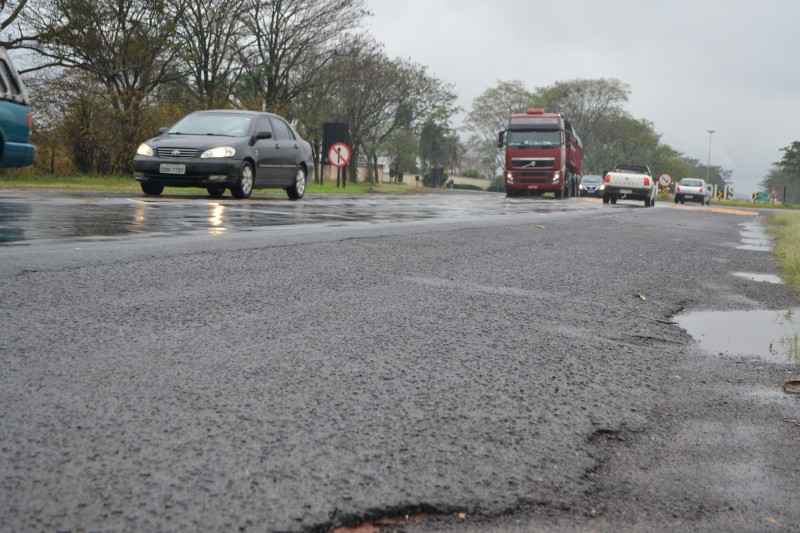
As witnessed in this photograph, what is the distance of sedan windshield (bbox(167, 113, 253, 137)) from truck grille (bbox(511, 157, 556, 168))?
2021 cm

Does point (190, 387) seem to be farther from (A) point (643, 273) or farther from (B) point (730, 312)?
(A) point (643, 273)

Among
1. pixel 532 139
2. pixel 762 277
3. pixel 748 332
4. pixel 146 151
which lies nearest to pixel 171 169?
pixel 146 151

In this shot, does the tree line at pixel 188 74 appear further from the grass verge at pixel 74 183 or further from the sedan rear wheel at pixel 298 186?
the sedan rear wheel at pixel 298 186

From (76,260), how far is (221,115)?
11825mm

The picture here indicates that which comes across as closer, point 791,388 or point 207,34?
point 791,388

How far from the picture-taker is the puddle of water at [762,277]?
7.93m

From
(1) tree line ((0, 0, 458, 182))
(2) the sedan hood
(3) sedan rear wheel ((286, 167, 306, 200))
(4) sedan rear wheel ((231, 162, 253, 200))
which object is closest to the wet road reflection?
(4) sedan rear wheel ((231, 162, 253, 200))

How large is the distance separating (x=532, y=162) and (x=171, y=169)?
22558mm

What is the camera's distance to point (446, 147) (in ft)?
369

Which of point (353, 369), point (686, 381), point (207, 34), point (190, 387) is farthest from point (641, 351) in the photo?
point (207, 34)

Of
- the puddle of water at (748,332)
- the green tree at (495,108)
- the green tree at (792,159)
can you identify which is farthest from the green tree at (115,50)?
the green tree at (792,159)

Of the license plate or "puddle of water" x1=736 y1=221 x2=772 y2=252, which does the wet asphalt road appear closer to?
"puddle of water" x1=736 y1=221 x2=772 y2=252

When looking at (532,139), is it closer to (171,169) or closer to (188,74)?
(188,74)

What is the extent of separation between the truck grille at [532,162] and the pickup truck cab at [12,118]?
83.8 ft
